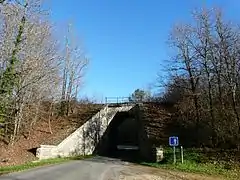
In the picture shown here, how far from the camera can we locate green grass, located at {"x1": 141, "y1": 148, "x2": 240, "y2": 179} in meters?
24.0

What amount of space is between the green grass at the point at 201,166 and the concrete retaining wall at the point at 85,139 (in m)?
10.2

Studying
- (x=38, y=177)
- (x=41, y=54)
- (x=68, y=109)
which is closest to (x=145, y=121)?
(x=68, y=109)

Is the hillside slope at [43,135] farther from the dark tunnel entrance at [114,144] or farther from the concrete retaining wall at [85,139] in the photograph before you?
the dark tunnel entrance at [114,144]

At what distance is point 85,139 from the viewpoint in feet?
138

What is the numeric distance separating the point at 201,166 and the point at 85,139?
18352 millimetres

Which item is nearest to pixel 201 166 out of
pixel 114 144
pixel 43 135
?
pixel 43 135

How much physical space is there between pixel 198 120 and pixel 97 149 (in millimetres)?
14167

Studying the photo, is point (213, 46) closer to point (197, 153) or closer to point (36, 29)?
point (197, 153)

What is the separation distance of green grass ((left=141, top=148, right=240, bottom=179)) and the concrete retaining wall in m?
10.2

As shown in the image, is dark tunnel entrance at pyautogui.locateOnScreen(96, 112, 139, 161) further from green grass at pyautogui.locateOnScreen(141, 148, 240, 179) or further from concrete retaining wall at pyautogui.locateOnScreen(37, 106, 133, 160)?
green grass at pyautogui.locateOnScreen(141, 148, 240, 179)

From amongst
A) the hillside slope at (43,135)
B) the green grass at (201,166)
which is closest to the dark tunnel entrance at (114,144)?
the hillside slope at (43,135)

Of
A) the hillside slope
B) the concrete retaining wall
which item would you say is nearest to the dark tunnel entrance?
the concrete retaining wall

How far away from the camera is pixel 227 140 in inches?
1292

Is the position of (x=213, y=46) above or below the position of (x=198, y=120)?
above
